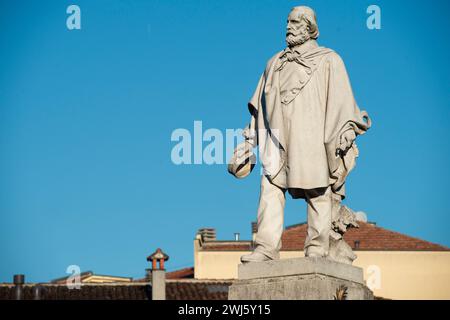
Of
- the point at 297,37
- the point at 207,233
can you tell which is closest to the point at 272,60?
the point at 297,37

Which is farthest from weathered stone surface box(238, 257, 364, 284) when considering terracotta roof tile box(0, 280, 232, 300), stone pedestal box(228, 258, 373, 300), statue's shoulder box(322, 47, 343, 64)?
terracotta roof tile box(0, 280, 232, 300)

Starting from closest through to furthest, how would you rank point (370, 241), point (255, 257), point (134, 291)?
1. point (255, 257)
2. point (134, 291)
3. point (370, 241)

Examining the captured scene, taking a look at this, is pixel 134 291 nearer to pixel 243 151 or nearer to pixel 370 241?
pixel 370 241

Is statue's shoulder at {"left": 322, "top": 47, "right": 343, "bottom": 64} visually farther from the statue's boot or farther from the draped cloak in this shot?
the statue's boot

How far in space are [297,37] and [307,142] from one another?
1.34m

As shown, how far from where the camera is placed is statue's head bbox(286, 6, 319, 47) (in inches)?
→ 560

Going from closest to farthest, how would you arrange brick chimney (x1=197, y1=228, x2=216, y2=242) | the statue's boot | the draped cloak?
1. the statue's boot
2. the draped cloak
3. brick chimney (x1=197, y1=228, x2=216, y2=242)

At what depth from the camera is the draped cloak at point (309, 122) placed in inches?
544

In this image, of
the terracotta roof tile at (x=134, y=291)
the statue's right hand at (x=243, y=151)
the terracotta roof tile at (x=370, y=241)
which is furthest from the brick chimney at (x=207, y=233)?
the statue's right hand at (x=243, y=151)

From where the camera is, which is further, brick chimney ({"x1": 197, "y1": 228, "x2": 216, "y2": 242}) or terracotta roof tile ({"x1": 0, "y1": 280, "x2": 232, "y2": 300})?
brick chimney ({"x1": 197, "y1": 228, "x2": 216, "y2": 242})

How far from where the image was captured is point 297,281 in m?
13.1

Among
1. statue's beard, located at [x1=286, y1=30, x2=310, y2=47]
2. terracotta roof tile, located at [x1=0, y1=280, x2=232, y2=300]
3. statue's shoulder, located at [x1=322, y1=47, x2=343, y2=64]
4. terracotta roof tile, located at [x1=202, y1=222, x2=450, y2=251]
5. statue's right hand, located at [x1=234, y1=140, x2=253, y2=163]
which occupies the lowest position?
terracotta roof tile, located at [x1=0, y1=280, x2=232, y2=300]

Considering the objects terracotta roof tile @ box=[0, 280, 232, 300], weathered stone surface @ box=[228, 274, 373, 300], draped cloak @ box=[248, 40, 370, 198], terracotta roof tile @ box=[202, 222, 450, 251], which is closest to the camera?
weathered stone surface @ box=[228, 274, 373, 300]

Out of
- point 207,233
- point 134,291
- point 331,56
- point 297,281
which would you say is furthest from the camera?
point 207,233
